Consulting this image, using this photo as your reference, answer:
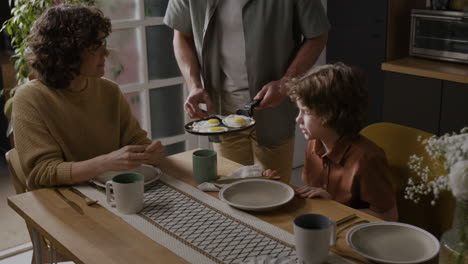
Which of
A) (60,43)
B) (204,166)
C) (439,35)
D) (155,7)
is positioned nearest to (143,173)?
(204,166)

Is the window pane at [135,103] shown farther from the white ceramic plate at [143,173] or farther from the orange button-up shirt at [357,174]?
the orange button-up shirt at [357,174]

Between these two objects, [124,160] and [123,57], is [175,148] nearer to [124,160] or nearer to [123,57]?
[123,57]

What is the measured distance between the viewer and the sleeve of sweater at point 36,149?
1787 mm

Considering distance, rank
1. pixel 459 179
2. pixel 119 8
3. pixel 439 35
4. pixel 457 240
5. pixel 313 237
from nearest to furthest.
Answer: pixel 459 179 → pixel 457 240 → pixel 313 237 → pixel 119 8 → pixel 439 35

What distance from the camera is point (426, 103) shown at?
11.0 ft

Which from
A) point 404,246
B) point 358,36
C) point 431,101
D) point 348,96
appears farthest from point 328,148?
point 358,36

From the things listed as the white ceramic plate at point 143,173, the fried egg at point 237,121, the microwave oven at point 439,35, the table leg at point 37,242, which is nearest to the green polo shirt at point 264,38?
the fried egg at point 237,121

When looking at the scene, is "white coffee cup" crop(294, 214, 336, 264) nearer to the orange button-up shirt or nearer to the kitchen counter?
the orange button-up shirt

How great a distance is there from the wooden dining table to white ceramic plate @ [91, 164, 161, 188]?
0.29 ft

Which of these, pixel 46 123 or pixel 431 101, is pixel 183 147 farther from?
pixel 46 123

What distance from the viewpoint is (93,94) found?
2.02m

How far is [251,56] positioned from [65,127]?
0.79 m

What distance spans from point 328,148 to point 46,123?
0.88 metres

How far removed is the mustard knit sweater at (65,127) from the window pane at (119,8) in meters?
1.09
